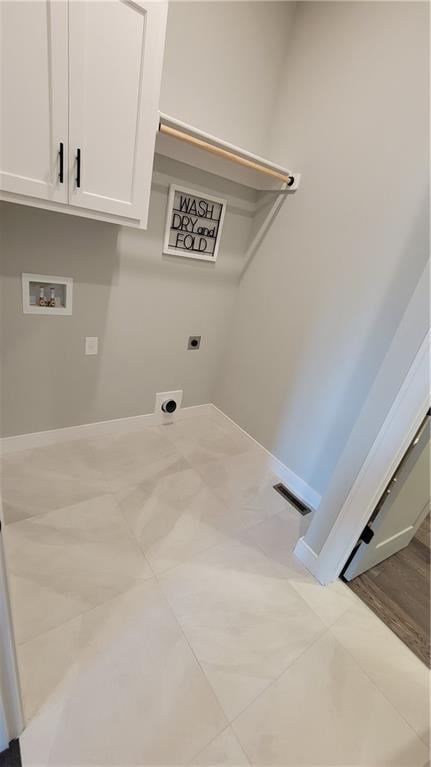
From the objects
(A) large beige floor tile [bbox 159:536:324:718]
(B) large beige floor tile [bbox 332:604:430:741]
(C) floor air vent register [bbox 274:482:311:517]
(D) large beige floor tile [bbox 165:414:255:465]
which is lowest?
(B) large beige floor tile [bbox 332:604:430:741]

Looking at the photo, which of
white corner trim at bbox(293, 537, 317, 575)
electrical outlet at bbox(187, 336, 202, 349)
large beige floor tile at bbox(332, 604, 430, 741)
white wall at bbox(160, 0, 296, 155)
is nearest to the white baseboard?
white corner trim at bbox(293, 537, 317, 575)

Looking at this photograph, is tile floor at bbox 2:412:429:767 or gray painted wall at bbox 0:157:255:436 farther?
gray painted wall at bbox 0:157:255:436

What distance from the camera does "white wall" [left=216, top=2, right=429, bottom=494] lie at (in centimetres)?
139

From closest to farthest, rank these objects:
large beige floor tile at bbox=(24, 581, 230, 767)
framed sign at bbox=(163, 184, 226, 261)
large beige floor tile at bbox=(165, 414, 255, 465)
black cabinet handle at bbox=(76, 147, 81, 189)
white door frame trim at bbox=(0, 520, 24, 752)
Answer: white door frame trim at bbox=(0, 520, 24, 752)
large beige floor tile at bbox=(24, 581, 230, 767)
black cabinet handle at bbox=(76, 147, 81, 189)
framed sign at bbox=(163, 184, 226, 261)
large beige floor tile at bbox=(165, 414, 255, 465)

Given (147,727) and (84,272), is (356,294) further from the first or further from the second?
(147,727)

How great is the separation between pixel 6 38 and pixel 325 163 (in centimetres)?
142

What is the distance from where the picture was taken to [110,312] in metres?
1.83

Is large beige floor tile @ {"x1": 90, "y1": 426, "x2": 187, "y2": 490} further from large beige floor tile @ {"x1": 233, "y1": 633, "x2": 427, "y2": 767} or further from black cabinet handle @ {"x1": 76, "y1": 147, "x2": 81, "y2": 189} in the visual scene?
black cabinet handle @ {"x1": 76, "y1": 147, "x2": 81, "y2": 189}

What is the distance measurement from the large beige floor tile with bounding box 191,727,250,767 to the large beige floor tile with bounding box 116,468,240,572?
56 cm

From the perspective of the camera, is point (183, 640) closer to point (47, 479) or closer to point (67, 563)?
point (67, 563)

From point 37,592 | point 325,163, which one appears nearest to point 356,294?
point 325,163

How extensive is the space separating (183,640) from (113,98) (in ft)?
6.49

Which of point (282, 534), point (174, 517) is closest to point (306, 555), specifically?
point (282, 534)

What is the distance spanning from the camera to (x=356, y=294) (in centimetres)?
163
